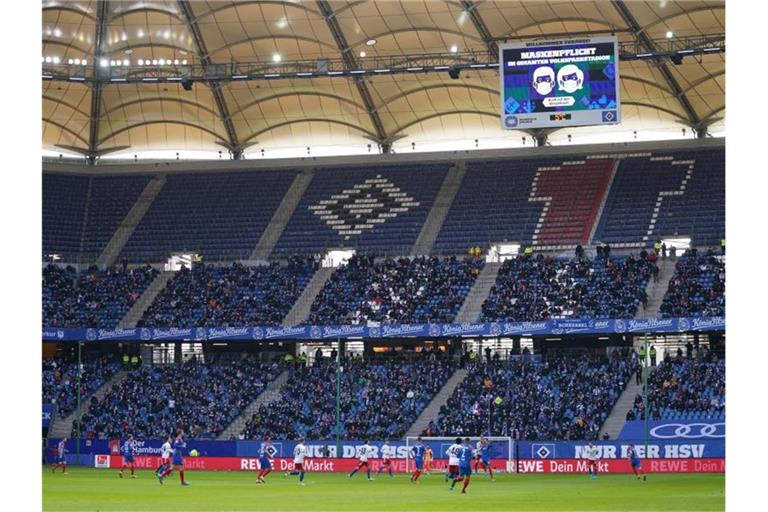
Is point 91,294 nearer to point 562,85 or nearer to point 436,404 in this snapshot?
point 436,404

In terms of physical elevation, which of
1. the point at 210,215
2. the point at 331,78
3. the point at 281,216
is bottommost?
the point at 281,216

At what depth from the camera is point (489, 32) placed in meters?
59.7

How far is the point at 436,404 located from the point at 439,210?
1788 cm

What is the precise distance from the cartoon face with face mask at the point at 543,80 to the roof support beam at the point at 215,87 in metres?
23.8

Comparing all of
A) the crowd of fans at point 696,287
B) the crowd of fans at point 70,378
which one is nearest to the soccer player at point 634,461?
the crowd of fans at point 696,287

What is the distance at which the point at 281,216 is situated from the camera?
76.5 metres

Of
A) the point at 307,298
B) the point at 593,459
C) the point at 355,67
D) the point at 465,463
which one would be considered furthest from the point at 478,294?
the point at 465,463

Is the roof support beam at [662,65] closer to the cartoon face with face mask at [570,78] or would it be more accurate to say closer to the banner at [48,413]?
the cartoon face with face mask at [570,78]

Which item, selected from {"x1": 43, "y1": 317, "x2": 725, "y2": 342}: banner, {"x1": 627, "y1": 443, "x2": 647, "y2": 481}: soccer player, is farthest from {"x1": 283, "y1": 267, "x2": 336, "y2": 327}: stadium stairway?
{"x1": 627, "y1": 443, "x2": 647, "y2": 481}: soccer player

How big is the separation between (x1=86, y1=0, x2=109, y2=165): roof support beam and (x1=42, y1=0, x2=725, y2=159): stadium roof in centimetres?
10

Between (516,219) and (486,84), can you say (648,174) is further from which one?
(486,84)

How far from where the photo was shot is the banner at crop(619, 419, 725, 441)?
5128 centimetres

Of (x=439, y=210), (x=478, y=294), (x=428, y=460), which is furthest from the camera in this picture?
(x=439, y=210)

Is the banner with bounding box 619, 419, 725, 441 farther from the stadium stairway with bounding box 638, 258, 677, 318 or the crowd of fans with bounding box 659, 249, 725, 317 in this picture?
the stadium stairway with bounding box 638, 258, 677, 318
